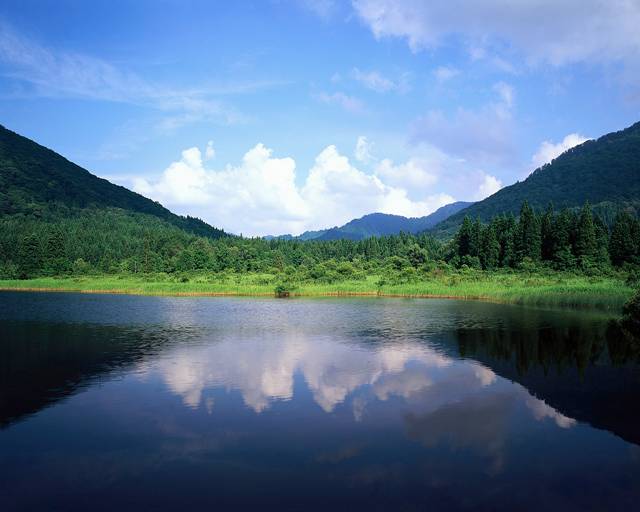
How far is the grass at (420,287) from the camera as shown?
58.3 metres

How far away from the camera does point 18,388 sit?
21766 millimetres

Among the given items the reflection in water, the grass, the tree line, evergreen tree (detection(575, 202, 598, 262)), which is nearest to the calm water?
the reflection in water

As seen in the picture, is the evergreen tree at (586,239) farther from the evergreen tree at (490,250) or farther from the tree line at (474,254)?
the evergreen tree at (490,250)

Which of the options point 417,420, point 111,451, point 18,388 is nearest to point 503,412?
point 417,420

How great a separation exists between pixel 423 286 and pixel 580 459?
204 feet

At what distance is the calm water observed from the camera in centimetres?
1236

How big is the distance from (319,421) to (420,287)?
195 ft

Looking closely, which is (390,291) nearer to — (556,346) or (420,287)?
(420,287)

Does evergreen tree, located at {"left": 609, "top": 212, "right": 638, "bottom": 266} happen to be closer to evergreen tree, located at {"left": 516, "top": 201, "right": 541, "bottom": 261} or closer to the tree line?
the tree line

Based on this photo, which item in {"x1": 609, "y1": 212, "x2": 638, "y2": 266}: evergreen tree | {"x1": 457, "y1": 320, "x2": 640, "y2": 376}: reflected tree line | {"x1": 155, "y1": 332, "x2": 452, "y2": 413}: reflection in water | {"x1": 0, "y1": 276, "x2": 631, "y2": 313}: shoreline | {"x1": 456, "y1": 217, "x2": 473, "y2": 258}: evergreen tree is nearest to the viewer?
{"x1": 155, "y1": 332, "x2": 452, "y2": 413}: reflection in water

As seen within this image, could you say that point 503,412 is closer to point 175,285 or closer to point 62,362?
point 62,362

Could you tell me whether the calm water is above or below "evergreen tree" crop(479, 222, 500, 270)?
below

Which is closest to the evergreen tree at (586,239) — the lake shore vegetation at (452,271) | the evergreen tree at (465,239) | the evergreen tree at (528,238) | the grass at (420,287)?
the lake shore vegetation at (452,271)

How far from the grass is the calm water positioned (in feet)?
77.5
